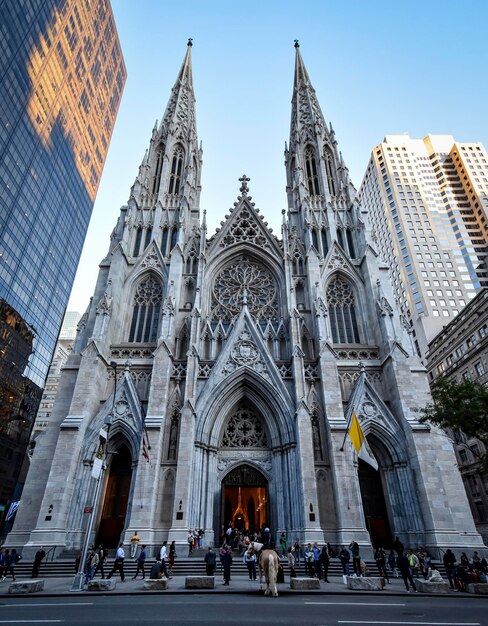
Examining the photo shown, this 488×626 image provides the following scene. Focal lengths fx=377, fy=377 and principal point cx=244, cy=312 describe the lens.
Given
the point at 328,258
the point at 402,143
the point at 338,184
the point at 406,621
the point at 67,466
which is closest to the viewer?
the point at 406,621

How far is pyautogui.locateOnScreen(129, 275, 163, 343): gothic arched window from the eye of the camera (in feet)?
89.2

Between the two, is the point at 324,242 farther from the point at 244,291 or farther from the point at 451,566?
the point at 451,566

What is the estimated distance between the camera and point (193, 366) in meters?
23.7

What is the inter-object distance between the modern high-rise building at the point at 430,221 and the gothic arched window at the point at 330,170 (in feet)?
92.7

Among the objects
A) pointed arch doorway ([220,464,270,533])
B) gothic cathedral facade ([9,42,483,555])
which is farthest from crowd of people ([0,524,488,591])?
pointed arch doorway ([220,464,270,533])

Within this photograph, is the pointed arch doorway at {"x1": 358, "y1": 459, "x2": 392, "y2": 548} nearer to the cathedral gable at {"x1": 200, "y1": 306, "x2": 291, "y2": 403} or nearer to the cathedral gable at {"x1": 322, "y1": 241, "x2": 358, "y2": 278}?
the cathedral gable at {"x1": 200, "y1": 306, "x2": 291, "y2": 403}

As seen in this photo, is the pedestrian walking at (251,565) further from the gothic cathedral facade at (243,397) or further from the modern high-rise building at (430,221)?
the modern high-rise building at (430,221)

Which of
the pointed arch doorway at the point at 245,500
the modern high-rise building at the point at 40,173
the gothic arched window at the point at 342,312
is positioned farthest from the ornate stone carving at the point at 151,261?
the modern high-rise building at the point at 40,173

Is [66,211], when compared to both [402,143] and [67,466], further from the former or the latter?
[402,143]

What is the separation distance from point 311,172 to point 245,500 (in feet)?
95.8

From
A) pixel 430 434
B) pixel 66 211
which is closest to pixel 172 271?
pixel 430 434

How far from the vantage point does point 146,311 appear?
28.1 m

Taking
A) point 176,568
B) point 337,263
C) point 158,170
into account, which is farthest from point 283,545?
point 158,170

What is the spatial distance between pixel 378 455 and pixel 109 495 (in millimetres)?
16252
